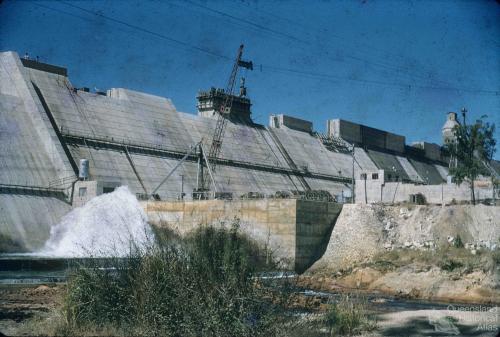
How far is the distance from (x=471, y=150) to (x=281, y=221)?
2145 centimetres

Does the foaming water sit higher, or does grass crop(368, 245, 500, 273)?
the foaming water

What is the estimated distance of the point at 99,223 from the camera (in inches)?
1548

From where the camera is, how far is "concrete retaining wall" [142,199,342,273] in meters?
35.0

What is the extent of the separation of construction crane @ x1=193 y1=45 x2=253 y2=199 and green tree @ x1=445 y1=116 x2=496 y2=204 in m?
19.9

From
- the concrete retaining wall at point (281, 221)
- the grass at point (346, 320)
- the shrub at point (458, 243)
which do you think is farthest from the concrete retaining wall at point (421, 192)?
the grass at point (346, 320)

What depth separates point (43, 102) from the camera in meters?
46.9

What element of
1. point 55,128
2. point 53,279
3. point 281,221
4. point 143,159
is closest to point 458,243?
point 281,221

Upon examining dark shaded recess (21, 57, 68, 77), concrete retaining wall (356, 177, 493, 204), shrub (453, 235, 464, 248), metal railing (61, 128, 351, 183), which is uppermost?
dark shaded recess (21, 57, 68, 77)

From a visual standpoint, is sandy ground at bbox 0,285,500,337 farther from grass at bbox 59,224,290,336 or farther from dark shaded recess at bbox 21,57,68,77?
dark shaded recess at bbox 21,57,68,77

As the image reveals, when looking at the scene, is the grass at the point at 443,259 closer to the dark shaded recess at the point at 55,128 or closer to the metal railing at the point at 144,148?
the dark shaded recess at the point at 55,128

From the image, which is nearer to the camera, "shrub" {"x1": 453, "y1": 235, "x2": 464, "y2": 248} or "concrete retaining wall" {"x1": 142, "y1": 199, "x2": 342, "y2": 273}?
"shrub" {"x1": 453, "y1": 235, "x2": 464, "y2": 248}

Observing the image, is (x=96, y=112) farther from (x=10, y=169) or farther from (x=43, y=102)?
(x=10, y=169)

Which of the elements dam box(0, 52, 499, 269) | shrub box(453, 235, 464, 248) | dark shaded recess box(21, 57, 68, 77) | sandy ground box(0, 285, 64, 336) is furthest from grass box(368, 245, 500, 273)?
dark shaded recess box(21, 57, 68, 77)

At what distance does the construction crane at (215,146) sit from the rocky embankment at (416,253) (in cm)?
1317
